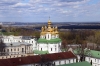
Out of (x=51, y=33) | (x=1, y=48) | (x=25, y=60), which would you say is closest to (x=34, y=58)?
(x=25, y=60)

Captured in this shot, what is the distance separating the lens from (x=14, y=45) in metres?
43.6

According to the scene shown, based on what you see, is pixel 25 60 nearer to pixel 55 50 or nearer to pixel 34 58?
pixel 34 58

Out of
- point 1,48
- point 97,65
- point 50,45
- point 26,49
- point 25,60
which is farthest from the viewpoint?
point 26,49

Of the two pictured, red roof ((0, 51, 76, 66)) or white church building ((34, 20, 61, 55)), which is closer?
red roof ((0, 51, 76, 66))

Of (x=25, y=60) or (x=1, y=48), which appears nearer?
(x=25, y=60)

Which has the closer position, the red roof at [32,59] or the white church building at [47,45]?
the red roof at [32,59]

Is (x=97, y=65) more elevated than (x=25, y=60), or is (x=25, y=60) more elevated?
(x=25, y=60)

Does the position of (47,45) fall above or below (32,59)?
above

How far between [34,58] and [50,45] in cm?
745

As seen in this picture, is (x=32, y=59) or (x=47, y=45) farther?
(x=47, y=45)

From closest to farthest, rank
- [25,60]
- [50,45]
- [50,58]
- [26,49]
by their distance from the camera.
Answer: [25,60]
[50,58]
[50,45]
[26,49]

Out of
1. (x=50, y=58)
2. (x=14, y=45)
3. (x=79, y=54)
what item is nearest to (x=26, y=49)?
(x=14, y=45)

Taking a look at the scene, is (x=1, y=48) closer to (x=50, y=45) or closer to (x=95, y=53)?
(x=50, y=45)

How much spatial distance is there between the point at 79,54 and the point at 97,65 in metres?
3.37
